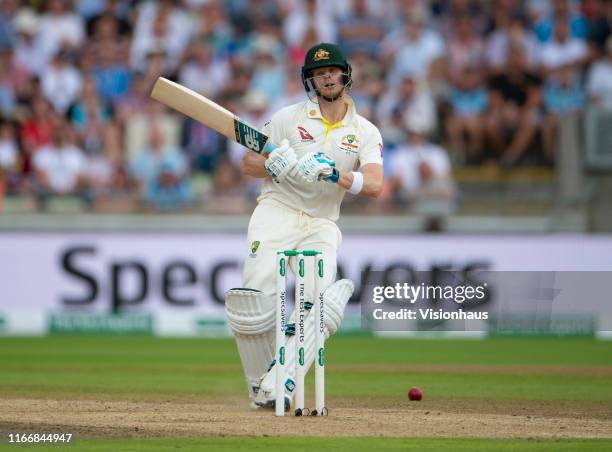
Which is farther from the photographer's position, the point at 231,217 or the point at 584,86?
the point at 584,86

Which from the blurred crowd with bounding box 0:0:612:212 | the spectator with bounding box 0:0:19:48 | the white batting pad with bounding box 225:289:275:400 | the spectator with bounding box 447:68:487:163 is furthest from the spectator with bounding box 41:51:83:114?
the white batting pad with bounding box 225:289:275:400

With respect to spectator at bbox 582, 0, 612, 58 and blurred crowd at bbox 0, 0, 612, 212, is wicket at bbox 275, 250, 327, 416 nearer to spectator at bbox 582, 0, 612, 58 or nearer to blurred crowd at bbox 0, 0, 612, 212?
blurred crowd at bbox 0, 0, 612, 212

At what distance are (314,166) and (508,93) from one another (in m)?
8.75

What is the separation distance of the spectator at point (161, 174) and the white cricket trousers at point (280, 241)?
662 cm

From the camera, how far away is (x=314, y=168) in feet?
22.5

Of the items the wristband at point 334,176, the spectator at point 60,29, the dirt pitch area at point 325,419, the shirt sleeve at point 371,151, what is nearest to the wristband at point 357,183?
the wristband at point 334,176

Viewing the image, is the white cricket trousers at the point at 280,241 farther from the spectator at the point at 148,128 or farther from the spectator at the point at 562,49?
the spectator at the point at 562,49

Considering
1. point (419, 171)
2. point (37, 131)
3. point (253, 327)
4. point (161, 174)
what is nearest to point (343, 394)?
point (253, 327)

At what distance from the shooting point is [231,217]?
552 inches

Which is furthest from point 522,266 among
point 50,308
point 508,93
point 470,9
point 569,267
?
point 50,308

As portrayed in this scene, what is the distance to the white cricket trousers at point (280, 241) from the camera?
720 cm

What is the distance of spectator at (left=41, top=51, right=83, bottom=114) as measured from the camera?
15195mm

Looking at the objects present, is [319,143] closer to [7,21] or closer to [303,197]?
[303,197]

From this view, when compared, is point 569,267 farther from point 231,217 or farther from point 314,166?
point 314,166
